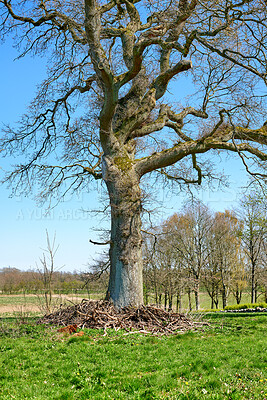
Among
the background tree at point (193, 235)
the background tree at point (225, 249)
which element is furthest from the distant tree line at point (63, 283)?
the background tree at point (225, 249)

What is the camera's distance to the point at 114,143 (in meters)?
11.7

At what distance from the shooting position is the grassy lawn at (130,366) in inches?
184

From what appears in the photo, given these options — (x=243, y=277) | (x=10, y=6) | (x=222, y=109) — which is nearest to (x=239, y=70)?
(x=222, y=109)

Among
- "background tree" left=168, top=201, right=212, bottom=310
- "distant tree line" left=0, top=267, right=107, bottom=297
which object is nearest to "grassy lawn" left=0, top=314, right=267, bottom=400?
"distant tree line" left=0, top=267, right=107, bottom=297

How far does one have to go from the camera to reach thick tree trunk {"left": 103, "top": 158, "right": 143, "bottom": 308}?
10.7 m

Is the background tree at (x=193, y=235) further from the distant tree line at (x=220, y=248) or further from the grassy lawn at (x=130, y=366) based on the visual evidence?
the grassy lawn at (x=130, y=366)

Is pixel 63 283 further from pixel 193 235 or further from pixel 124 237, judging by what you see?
pixel 193 235

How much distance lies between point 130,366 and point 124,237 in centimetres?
537

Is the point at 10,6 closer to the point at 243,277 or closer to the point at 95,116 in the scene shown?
the point at 95,116

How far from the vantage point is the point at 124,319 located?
992 centimetres

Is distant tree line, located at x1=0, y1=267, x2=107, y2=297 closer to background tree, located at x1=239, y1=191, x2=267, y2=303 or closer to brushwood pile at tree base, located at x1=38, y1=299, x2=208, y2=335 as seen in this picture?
brushwood pile at tree base, located at x1=38, y1=299, x2=208, y2=335

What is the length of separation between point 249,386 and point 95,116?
36.7 ft

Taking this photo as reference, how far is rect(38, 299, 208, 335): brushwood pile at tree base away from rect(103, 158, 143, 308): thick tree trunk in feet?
1.43

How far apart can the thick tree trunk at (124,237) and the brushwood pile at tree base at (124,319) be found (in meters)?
0.44
